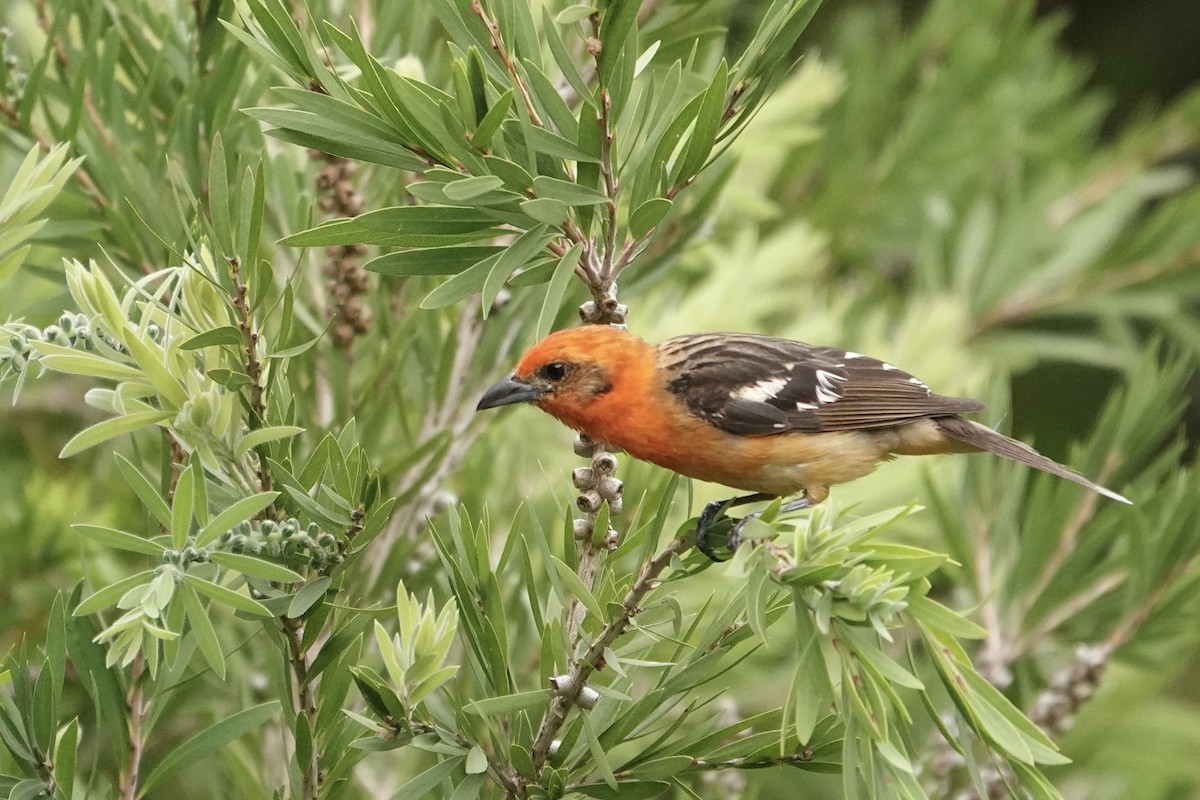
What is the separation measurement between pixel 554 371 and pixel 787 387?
2.32 ft

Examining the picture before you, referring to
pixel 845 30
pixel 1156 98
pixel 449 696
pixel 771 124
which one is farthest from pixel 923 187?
pixel 449 696

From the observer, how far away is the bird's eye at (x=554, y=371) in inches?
84.2

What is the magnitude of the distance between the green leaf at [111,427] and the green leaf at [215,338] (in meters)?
0.07

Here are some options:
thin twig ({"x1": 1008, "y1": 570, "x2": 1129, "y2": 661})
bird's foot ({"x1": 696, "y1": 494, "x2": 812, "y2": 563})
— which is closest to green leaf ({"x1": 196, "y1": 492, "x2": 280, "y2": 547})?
bird's foot ({"x1": 696, "y1": 494, "x2": 812, "y2": 563})

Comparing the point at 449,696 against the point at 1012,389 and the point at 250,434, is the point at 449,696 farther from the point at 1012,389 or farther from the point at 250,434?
the point at 1012,389

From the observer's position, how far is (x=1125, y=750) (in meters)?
3.16

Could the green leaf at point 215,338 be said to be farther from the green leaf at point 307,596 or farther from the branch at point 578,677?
the branch at point 578,677

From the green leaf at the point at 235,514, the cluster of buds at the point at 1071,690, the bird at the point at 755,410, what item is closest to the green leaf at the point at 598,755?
the green leaf at the point at 235,514

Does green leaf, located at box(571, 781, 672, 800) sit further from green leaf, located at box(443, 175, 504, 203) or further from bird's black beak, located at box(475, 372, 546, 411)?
bird's black beak, located at box(475, 372, 546, 411)

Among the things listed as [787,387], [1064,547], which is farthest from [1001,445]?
[787,387]

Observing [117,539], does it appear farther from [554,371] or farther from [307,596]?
[554,371]

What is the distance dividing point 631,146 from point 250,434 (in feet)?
1.86

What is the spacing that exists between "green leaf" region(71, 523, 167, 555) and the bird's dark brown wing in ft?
4.73

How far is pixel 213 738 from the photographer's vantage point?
4.45 ft
